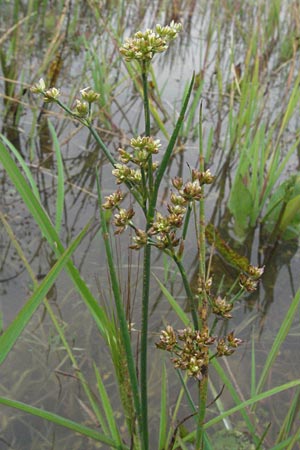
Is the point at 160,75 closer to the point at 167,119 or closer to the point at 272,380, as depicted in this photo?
the point at 167,119

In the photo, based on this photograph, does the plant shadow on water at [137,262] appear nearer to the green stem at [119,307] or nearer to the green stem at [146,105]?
the green stem at [119,307]

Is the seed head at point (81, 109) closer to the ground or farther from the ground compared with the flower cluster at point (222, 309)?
farther from the ground

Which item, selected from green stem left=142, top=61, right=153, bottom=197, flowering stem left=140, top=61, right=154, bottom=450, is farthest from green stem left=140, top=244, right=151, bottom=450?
green stem left=142, top=61, right=153, bottom=197

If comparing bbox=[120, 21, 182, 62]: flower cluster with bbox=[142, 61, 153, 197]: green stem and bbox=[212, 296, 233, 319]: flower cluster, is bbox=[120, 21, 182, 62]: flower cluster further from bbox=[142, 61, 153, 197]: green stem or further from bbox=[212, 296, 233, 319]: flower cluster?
bbox=[212, 296, 233, 319]: flower cluster

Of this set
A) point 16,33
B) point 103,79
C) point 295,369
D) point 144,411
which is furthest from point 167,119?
point 144,411

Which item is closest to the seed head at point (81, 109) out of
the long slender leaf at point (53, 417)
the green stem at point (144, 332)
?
the green stem at point (144, 332)

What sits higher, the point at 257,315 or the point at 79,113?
the point at 79,113

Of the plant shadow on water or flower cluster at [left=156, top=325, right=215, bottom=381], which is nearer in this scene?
flower cluster at [left=156, top=325, right=215, bottom=381]

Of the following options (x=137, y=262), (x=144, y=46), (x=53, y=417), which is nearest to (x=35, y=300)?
(x=53, y=417)

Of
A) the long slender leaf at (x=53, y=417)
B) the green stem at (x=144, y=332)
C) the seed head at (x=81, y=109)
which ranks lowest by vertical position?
the long slender leaf at (x=53, y=417)

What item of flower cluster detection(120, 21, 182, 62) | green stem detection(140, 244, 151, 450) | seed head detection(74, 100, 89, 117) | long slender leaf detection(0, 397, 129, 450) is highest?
flower cluster detection(120, 21, 182, 62)

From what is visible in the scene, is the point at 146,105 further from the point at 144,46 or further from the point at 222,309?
the point at 222,309
